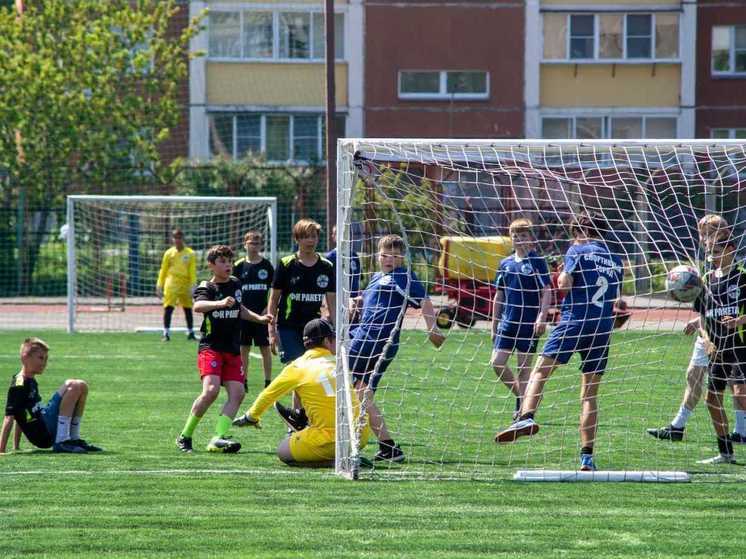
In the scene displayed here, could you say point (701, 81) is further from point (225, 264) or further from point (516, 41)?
point (225, 264)

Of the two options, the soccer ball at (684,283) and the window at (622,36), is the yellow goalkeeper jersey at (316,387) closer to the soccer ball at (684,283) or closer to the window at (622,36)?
the soccer ball at (684,283)

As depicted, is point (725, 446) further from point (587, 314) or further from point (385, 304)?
point (385, 304)

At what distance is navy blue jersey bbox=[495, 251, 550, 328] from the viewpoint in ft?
36.1

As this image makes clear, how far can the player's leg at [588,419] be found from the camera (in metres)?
8.56

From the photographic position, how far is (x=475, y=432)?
10.7m

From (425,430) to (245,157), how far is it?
22.0 m

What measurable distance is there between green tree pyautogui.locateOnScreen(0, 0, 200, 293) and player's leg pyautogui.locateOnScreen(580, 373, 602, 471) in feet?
70.0

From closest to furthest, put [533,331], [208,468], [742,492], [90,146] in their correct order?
[742,492] < [208,468] < [533,331] < [90,146]

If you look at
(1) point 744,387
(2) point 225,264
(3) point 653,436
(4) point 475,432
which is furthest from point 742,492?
(2) point 225,264

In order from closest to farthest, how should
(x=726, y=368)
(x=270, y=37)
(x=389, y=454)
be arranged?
(x=389, y=454), (x=726, y=368), (x=270, y=37)

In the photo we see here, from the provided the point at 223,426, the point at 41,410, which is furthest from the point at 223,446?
the point at 41,410

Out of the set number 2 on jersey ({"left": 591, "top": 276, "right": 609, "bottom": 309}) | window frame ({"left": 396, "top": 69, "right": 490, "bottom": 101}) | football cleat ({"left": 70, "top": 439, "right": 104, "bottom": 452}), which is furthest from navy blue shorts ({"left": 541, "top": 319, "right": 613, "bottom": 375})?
window frame ({"left": 396, "top": 69, "right": 490, "bottom": 101})

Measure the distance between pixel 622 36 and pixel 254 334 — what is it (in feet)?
77.0

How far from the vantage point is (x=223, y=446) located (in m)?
9.54
